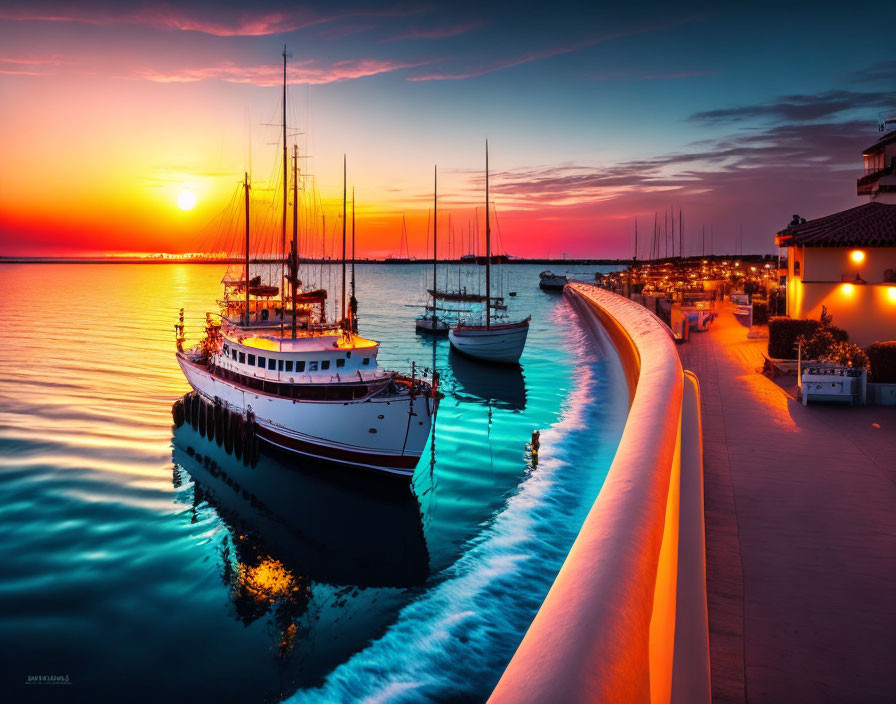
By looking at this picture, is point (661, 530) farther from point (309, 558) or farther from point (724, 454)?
point (309, 558)

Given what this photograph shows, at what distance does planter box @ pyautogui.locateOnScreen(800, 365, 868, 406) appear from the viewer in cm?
1553

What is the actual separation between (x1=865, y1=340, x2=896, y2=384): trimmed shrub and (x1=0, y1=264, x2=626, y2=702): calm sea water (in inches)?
347

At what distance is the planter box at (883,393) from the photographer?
15.6 m

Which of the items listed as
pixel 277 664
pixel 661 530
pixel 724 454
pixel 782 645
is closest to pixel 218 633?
pixel 277 664

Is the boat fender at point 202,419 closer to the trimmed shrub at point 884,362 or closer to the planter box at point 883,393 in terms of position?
the planter box at point 883,393

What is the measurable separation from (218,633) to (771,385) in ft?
52.6

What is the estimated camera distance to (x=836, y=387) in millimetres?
15578

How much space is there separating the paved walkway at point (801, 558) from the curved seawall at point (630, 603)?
810 mm

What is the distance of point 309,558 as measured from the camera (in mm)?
17750

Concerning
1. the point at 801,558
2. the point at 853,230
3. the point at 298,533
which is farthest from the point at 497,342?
the point at 801,558

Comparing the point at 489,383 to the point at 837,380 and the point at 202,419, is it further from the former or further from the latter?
the point at 837,380

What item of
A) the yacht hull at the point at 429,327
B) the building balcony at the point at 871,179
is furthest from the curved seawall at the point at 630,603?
the yacht hull at the point at 429,327

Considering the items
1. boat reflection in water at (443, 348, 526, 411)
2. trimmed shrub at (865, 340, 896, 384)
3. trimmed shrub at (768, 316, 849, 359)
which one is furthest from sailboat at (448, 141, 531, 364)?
trimmed shrub at (865, 340, 896, 384)

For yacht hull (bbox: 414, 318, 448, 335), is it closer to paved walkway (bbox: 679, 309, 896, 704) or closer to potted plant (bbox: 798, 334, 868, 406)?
potted plant (bbox: 798, 334, 868, 406)
